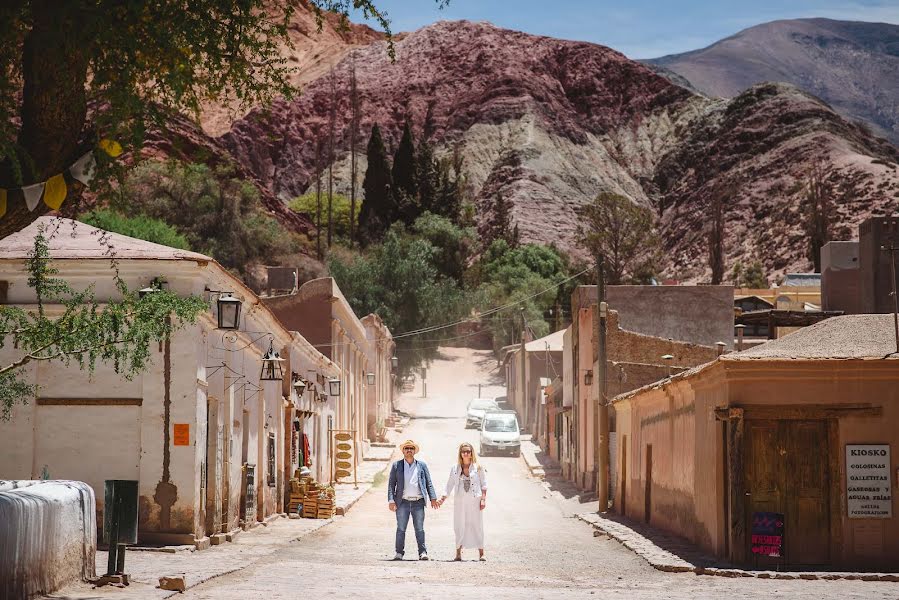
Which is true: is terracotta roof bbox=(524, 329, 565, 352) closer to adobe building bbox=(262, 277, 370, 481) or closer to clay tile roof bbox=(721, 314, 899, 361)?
adobe building bbox=(262, 277, 370, 481)

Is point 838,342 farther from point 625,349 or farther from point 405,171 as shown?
point 405,171

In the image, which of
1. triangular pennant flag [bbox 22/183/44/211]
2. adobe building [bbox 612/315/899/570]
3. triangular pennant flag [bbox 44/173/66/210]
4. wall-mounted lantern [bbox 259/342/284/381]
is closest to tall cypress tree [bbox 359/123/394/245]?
wall-mounted lantern [bbox 259/342/284/381]

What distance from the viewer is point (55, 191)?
925 cm

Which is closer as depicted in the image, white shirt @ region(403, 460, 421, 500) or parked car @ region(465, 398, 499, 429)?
white shirt @ region(403, 460, 421, 500)

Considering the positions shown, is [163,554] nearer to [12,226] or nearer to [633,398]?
[12,226]

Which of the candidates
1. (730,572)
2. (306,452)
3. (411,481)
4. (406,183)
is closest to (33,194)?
(411,481)

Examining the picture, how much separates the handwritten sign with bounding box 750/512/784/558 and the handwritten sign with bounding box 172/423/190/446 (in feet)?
26.4

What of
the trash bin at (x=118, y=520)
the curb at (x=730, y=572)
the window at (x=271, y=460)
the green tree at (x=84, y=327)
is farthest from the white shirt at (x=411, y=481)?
the window at (x=271, y=460)

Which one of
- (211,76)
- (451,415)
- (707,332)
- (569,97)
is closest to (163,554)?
(211,76)

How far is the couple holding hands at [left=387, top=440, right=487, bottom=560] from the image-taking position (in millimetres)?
15977

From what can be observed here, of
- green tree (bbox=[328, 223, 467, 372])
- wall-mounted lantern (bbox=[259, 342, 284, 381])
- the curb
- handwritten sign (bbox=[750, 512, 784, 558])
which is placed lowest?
the curb

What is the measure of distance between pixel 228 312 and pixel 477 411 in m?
41.9

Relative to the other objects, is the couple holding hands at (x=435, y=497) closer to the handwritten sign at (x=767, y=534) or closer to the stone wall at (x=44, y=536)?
the handwritten sign at (x=767, y=534)

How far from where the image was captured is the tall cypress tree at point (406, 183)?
320ft
